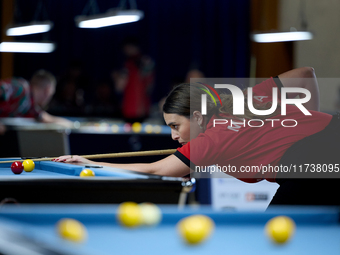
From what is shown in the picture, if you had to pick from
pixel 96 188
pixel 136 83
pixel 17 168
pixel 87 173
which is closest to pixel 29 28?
pixel 136 83

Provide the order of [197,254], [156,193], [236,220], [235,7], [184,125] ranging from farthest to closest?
[235,7] → [184,125] → [156,193] → [236,220] → [197,254]

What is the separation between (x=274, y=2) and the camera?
757 cm

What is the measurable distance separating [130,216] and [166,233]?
0.12m

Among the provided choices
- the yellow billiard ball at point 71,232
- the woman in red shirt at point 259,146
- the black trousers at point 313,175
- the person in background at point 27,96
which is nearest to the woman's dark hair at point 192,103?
the woman in red shirt at point 259,146

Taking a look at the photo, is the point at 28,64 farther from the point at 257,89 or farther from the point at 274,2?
the point at 257,89

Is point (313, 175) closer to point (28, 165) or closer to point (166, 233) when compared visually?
point (166, 233)

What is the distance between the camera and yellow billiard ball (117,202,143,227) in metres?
1.21

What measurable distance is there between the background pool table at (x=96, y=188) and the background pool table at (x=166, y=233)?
474 mm

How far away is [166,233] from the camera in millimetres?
1178

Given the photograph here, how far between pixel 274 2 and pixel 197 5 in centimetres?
178

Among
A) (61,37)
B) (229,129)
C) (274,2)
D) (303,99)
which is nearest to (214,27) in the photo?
(274,2)

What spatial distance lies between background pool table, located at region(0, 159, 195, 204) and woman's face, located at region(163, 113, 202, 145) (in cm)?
→ 34

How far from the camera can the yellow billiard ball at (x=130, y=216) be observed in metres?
1.21

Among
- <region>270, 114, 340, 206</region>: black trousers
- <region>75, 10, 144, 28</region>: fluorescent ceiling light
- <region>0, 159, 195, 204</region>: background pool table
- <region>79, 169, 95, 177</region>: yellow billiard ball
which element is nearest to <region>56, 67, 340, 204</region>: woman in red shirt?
<region>270, 114, 340, 206</region>: black trousers
